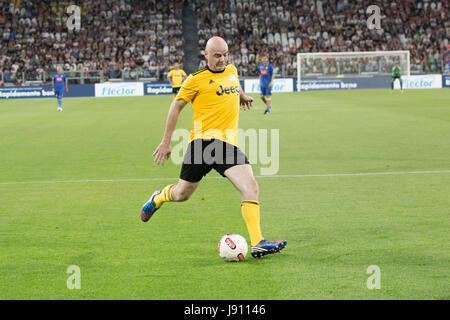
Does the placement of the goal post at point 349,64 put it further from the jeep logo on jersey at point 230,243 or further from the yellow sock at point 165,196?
the jeep logo on jersey at point 230,243

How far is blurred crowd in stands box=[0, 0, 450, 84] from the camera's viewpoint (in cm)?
4697

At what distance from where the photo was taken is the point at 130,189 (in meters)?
10.5

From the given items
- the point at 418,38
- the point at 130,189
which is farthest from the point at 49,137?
the point at 418,38

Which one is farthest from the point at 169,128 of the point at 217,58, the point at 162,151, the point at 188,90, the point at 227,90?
the point at 217,58

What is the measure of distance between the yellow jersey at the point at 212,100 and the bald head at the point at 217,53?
0.26 ft

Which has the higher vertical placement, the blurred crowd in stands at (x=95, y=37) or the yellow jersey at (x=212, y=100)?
the blurred crowd in stands at (x=95, y=37)

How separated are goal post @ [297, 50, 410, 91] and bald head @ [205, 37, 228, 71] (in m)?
37.3

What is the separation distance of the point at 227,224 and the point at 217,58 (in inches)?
83.7

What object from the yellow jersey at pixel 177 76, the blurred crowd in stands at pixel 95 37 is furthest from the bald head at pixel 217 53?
the blurred crowd in stands at pixel 95 37

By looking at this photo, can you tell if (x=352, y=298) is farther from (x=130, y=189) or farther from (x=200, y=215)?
(x=130, y=189)

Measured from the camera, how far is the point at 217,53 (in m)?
6.48

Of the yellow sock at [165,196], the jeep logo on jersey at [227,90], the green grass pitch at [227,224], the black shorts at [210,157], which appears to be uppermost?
the jeep logo on jersey at [227,90]

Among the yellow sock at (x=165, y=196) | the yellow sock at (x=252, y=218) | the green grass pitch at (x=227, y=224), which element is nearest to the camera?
the green grass pitch at (x=227, y=224)

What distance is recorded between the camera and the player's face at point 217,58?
6488 millimetres
